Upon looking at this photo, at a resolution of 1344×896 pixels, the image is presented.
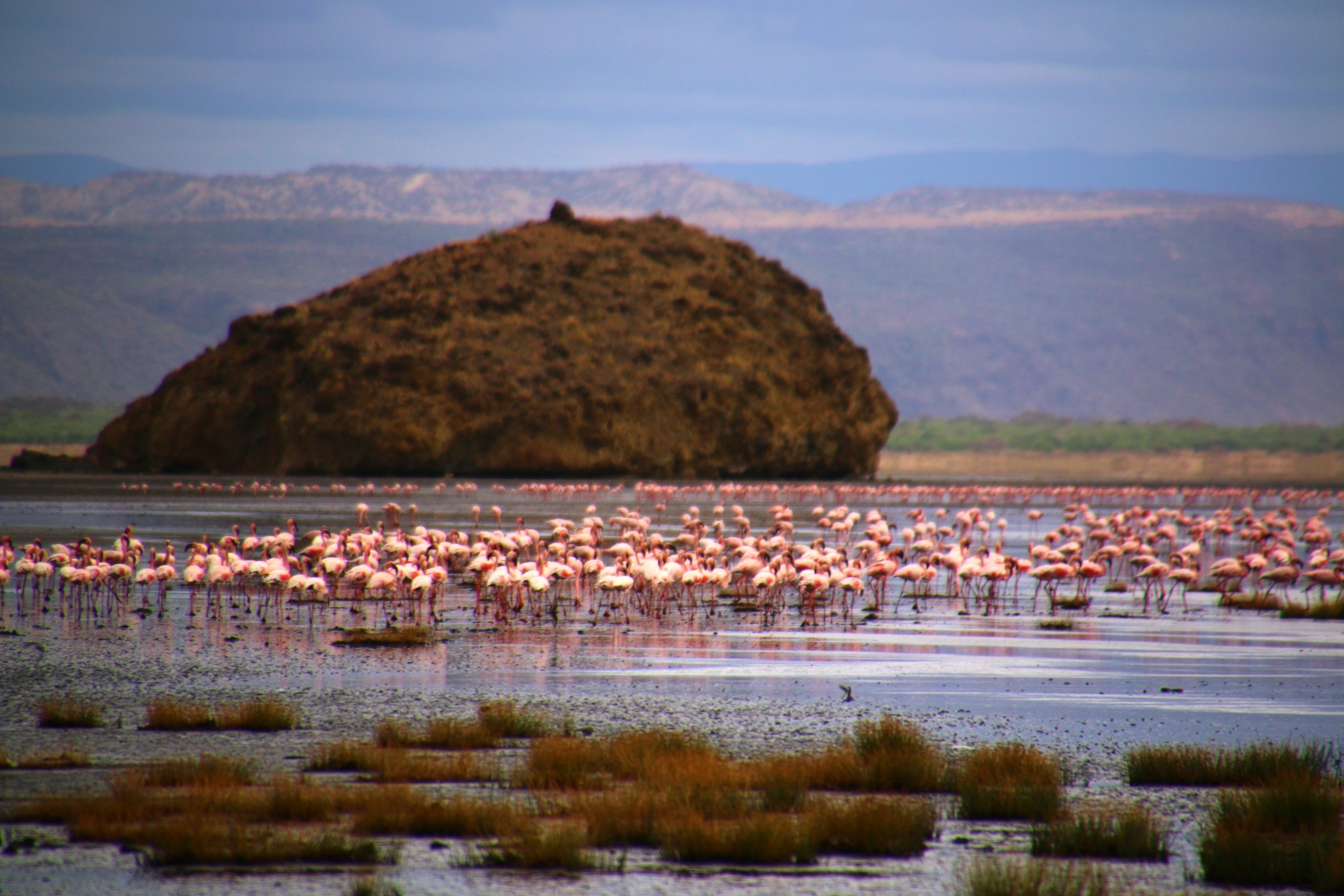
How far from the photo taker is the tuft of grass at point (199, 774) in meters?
9.98

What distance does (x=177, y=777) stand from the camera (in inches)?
397

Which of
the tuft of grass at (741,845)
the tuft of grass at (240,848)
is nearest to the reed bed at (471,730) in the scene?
the tuft of grass at (240,848)

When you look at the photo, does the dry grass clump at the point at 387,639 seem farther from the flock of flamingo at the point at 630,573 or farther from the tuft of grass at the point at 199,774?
the tuft of grass at the point at 199,774

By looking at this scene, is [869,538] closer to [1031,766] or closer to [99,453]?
[1031,766]

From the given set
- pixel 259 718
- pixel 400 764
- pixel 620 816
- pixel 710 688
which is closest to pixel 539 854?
pixel 620 816

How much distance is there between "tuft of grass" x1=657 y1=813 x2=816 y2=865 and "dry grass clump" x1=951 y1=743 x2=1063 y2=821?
166 centimetres

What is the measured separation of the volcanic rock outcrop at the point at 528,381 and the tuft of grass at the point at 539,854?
6371cm

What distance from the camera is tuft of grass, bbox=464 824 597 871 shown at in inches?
344

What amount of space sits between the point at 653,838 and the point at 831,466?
71979 millimetres

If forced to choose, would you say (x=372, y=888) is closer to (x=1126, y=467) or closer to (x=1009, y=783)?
(x=1009, y=783)

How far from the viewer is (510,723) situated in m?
12.2

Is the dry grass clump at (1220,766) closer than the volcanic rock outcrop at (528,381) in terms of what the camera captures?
Yes

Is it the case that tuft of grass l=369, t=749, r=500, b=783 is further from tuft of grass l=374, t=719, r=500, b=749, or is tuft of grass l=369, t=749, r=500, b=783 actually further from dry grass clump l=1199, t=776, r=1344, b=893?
dry grass clump l=1199, t=776, r=1344, b=893

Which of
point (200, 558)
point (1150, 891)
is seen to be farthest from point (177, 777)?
point (200, 558)
